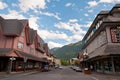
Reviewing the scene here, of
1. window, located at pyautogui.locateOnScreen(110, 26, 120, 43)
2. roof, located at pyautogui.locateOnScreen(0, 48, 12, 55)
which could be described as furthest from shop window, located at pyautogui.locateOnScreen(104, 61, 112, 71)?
roof, located at pyautogui.locateOnScreen(0, 48, 12, 55)

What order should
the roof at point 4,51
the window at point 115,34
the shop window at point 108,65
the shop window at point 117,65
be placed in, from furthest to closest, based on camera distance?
1. the shop window at point 108,65
2. the window at point 115,34
3. the roof at point 4,51
4. the shop window at point 117,65

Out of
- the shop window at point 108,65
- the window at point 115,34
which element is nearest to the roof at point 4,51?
the shop window at point 108,65

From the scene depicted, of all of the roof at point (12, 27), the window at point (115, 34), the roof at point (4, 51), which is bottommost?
the roof at point (4, 51)

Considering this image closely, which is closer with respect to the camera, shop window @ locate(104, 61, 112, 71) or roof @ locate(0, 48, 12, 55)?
roof @ locate(0, 48, 12, 55)

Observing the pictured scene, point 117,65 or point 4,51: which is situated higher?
point 4,51

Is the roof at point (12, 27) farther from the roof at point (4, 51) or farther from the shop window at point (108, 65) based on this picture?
the shop window at point (108, 65)

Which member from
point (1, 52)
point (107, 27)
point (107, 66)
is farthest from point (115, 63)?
point (1, 52)

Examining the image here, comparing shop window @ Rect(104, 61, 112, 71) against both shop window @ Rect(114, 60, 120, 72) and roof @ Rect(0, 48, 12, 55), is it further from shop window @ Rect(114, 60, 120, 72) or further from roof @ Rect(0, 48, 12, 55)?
roof @ Rect(0, 48, 12, 55)

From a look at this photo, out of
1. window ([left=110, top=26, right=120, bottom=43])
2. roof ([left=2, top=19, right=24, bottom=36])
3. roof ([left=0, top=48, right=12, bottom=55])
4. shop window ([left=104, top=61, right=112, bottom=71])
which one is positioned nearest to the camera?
roof ([left=0, top=48, right=12, bottom=55])

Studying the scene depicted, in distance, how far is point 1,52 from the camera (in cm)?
2844

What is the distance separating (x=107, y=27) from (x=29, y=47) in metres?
22.5

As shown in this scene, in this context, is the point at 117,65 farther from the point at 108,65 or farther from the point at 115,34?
the point at 115,34

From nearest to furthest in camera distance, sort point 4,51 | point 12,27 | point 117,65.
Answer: point 117,65 → point 4,51 → point 12,27

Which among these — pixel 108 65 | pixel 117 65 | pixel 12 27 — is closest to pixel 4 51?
pixel 12 27
